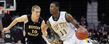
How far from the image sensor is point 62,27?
10.6 metres

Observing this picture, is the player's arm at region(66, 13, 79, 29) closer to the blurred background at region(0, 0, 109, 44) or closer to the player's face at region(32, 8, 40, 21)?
the player's face at region(32, 8, 40, 21)

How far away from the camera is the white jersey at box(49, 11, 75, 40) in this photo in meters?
10.5

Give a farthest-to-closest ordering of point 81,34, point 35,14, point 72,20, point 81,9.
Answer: point 81,9 < point 35,14 < point 72,20 < point 81,34

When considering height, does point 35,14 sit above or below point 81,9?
above

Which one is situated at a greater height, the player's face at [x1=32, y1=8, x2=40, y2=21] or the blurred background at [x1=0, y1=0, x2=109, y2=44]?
the player's face at [x1=32, y1=8, x2=40, y2=21]

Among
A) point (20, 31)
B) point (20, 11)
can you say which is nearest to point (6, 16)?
point (20, 31)

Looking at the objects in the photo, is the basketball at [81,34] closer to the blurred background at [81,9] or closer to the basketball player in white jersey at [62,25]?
the basketball player in white jersey at [62,25]

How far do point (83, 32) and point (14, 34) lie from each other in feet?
22.1

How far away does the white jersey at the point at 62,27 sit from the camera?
34.5 feet

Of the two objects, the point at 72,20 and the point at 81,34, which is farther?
the point at 72,20

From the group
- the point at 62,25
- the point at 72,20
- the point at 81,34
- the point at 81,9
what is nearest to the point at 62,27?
the point at 62,25

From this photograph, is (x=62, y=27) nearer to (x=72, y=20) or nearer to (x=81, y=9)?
(x=72, y=20)

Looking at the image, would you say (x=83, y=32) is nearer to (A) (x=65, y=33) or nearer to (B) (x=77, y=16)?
(A) (x=65, y=33)

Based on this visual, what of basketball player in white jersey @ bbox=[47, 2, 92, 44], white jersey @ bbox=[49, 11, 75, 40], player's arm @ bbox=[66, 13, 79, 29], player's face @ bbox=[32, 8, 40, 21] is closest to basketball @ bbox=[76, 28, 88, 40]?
player's arm @ bbox=[66, 13, 79, 29]
